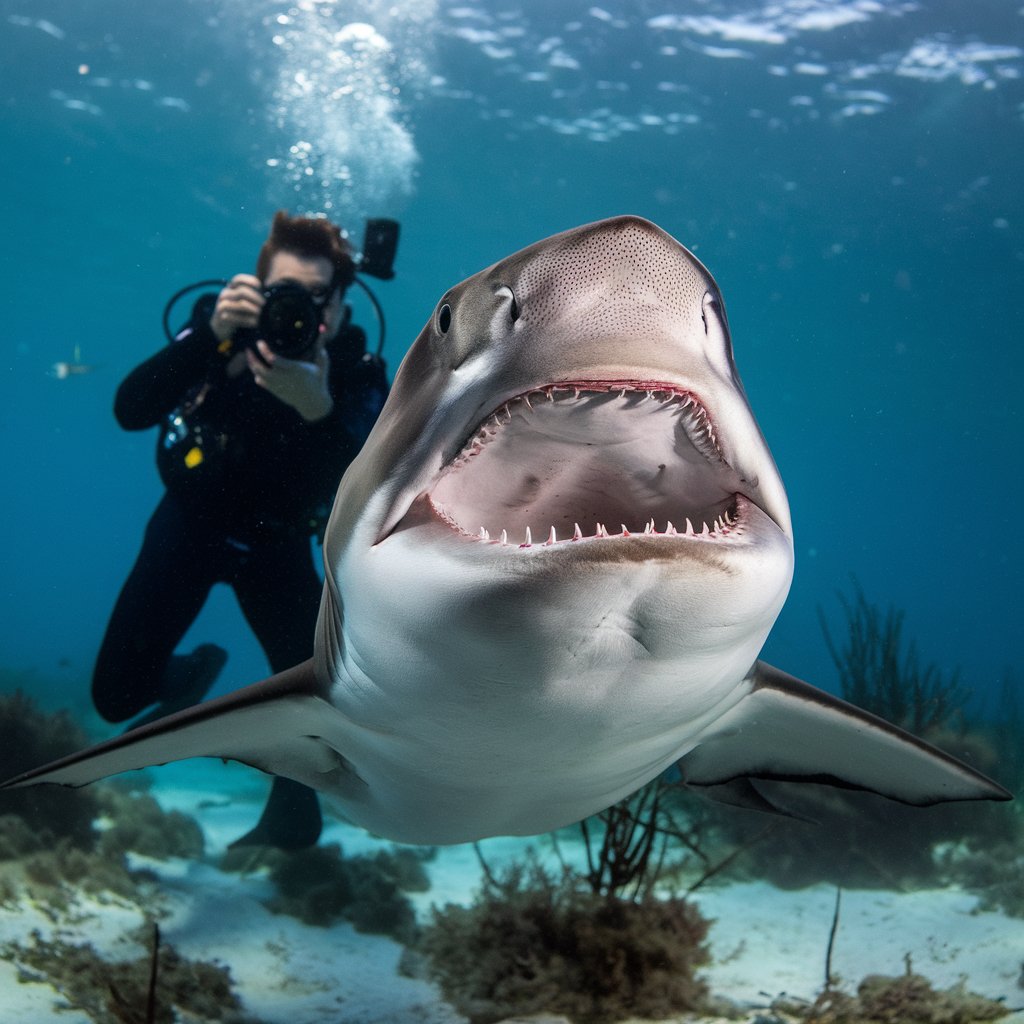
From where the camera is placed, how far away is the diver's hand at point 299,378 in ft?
15.9

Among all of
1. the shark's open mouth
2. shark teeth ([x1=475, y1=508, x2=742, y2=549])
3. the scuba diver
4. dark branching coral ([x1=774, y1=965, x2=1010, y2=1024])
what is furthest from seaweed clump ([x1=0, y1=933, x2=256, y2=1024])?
shark teeth ([x1=475, y1=508, x2=742, y2=549])

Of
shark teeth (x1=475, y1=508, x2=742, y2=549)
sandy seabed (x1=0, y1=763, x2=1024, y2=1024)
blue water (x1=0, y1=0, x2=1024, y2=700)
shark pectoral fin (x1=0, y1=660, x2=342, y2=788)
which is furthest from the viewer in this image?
blue water (x1=0, y1=0, x2=1024, y2=700)

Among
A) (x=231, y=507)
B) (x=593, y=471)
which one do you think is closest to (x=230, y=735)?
(x=593, y=471)

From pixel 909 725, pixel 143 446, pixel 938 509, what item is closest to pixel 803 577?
pixel 938 509

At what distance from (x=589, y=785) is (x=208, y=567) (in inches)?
185

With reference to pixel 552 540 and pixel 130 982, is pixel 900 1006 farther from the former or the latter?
pixel 130 982

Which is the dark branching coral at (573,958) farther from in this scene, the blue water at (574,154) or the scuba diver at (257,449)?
the blue water at (574,154)

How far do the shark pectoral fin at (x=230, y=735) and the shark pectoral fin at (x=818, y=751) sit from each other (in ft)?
4.59

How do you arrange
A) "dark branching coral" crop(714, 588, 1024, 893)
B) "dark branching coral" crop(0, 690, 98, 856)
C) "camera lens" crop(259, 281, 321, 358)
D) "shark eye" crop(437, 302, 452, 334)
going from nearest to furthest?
"shark eye" crop(437, 302, 452, 334)
"camera lens" crop(259, 281, 321, 358)
"dark branching coral" crop(0, 690, 98, 856)
"dark branching coral" crop(714, 588, 1024, 893)

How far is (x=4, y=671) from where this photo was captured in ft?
64.0

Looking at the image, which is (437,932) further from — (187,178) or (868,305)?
(868,305)

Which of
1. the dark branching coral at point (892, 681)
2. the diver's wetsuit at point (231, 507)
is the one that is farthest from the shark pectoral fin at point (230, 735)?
the dark branching coral at point (892, 681)

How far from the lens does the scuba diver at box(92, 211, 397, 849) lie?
Result: 5070 mm

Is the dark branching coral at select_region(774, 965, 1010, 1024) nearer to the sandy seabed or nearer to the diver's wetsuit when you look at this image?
the sandy seabed
